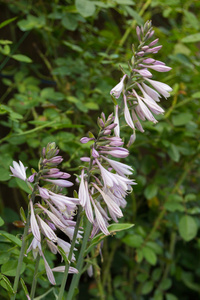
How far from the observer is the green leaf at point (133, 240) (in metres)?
1.32

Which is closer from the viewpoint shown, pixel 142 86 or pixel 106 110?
pixel 142 86

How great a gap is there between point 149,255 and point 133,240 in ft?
0.25

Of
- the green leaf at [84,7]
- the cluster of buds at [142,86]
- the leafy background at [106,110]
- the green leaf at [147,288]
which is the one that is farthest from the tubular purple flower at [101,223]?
the green leaf at [147,288]

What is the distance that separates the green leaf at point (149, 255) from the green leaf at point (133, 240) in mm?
30

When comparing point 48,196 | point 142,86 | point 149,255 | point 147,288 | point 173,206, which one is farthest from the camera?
point 147,288

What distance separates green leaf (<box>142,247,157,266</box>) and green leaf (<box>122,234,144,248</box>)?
0.03m

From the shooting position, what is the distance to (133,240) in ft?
4.39

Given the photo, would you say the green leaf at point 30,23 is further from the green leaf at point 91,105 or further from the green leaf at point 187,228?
the green leaf at point 187,228

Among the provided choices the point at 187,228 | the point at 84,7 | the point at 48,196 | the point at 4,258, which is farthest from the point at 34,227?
the point at 187,228

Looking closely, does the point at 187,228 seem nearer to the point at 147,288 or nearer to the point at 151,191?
the point at 151,191

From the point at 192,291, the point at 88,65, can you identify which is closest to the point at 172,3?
the point at 88,65

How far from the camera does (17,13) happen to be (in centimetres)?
163

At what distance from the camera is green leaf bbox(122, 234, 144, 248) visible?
1.32 metres

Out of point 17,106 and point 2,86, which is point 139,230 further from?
point 2,86
